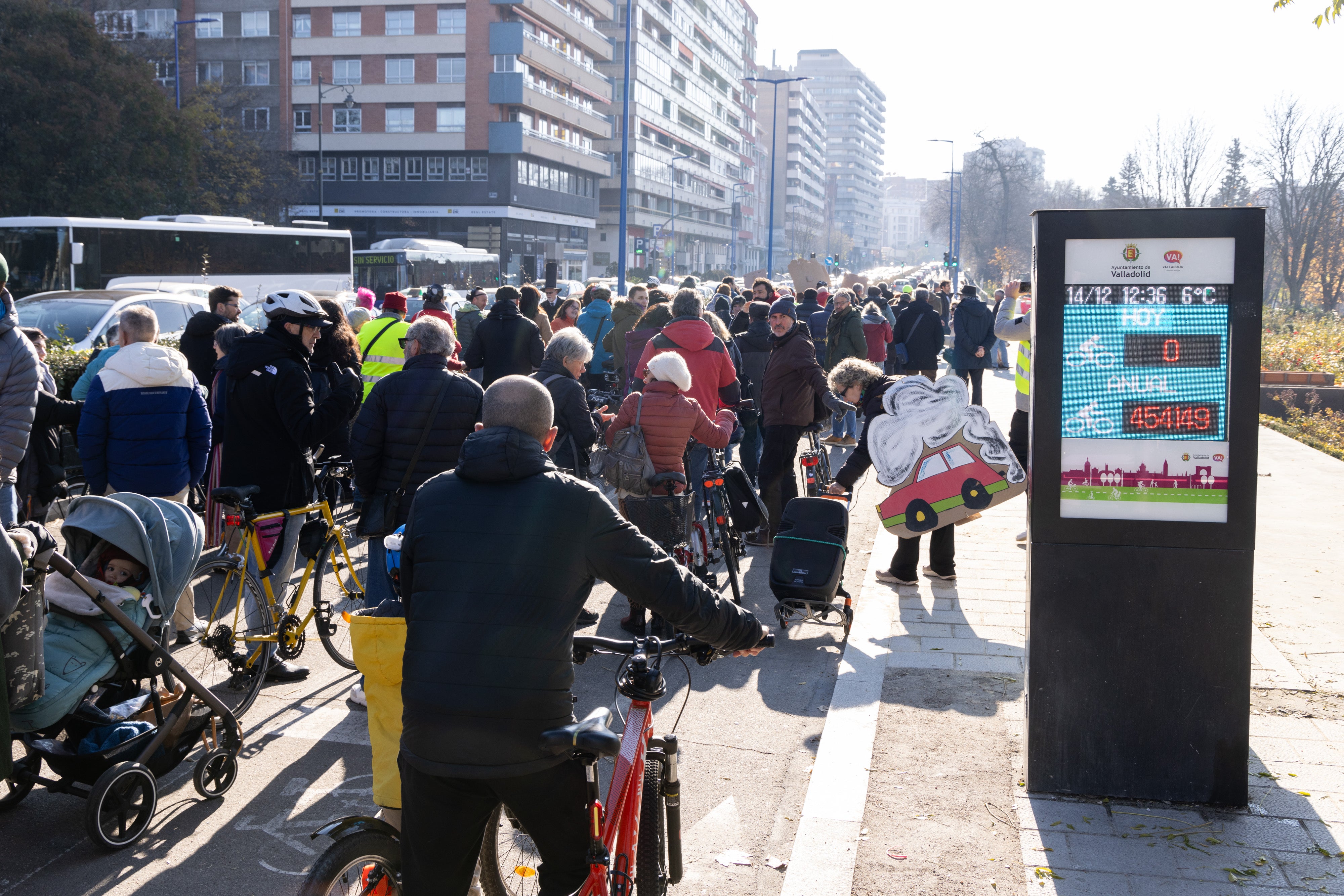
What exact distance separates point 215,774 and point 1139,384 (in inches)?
154

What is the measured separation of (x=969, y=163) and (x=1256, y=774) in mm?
87683

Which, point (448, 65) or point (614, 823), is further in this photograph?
point (448, 65)

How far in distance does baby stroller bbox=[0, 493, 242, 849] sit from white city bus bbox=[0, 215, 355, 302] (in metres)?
15.1

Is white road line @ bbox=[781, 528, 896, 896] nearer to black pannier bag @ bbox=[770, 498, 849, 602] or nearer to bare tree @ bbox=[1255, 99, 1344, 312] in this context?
black pannier bag @ bbox=[770, 498, 849, 602]

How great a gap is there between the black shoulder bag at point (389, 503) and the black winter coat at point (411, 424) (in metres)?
0.02

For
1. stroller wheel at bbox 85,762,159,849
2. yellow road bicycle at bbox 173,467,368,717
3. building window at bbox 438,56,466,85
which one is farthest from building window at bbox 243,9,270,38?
stroller wheel at bbox 85,762,159,849

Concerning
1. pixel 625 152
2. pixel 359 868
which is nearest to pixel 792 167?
pixel 625 152

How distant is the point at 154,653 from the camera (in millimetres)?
4621

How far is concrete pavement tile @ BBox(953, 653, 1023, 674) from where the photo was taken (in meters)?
6.57

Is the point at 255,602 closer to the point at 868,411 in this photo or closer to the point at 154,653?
the point at 154,653

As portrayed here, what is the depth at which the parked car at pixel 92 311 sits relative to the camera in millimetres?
13867

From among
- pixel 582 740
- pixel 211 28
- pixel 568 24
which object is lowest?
pixel 582 740

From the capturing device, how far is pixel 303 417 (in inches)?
251

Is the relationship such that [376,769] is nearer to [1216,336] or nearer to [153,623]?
[153,623]
